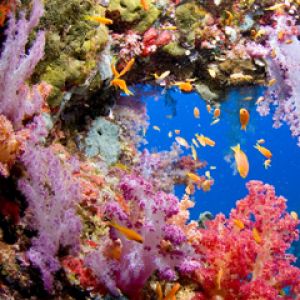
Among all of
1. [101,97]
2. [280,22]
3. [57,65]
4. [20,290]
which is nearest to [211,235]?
[20,290]

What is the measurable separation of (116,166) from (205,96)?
7.56 feet

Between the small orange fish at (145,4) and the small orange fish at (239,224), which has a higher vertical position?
the small orange fish at (145,4)

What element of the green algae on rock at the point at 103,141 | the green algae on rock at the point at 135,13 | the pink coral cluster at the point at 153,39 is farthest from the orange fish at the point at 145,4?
the green algae on rock at the point at 103,141

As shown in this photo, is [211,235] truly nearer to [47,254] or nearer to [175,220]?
[175,220]

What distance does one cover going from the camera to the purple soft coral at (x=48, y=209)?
8.40 ft

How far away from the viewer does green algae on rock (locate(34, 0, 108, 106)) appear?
3.92m

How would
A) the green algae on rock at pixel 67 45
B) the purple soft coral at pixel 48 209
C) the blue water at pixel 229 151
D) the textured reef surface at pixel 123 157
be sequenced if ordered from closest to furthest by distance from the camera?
the purple soft coral at pixel 48 209 < the textured reef surface at pixel 123 157 < the green algae on rock at pixel 67 45 < the blue water at pixel 229 151

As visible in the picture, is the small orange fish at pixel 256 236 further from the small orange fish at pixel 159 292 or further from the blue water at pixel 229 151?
the blue water at pixel 229 151

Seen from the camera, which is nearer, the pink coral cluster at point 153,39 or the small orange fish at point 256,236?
the small orange fish at point 256,236

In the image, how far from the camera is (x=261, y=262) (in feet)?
11.0

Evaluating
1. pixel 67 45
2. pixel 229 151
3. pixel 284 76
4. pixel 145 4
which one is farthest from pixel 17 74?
pixel 229 151

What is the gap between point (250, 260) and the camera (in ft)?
10.7

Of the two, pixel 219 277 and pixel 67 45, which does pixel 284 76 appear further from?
pixel 219 277

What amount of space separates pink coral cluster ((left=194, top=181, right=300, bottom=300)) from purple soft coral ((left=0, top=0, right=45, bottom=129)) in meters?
1.97
